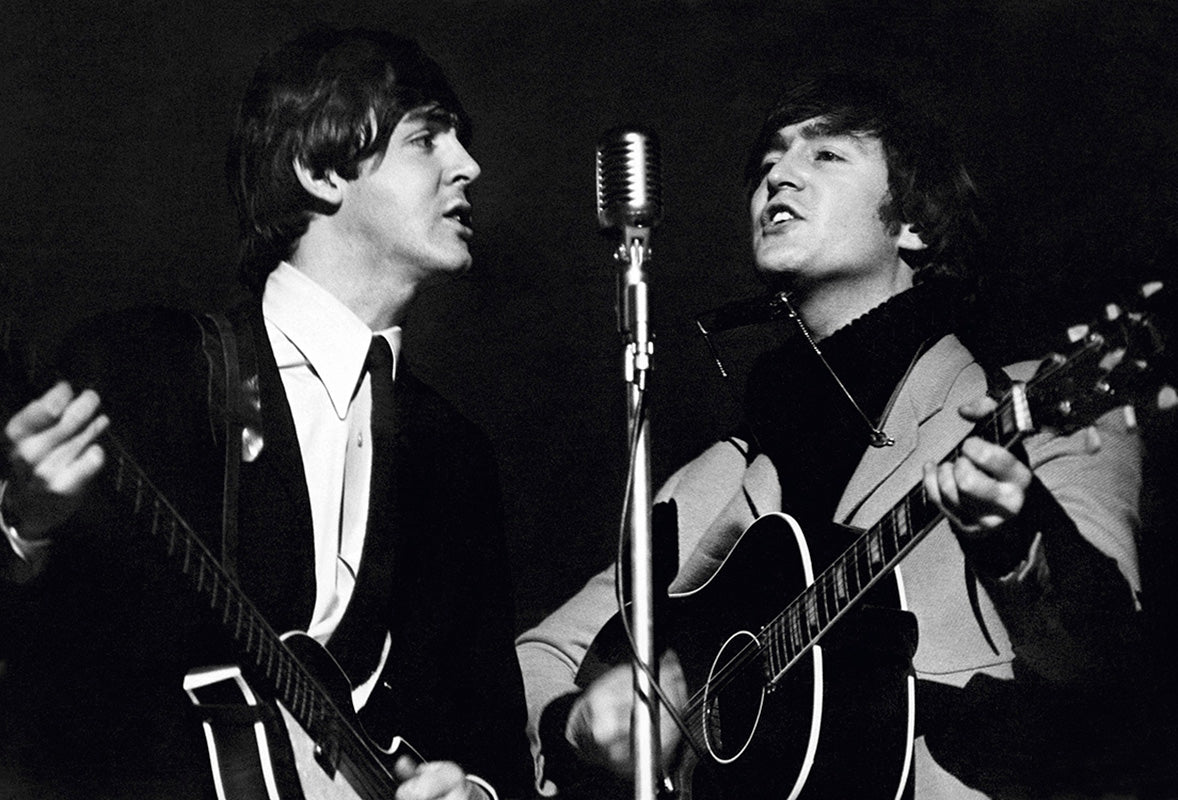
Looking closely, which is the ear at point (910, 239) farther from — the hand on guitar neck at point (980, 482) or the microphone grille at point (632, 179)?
the microphone grille at point (632, 179)

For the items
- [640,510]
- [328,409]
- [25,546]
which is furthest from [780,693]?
[25,546]

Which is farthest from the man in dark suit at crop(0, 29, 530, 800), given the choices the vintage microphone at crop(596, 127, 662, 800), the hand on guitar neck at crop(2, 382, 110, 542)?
the vintage microphone at crop(596, 127, 662, 800)

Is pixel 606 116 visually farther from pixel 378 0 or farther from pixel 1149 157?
pixel 1149 157

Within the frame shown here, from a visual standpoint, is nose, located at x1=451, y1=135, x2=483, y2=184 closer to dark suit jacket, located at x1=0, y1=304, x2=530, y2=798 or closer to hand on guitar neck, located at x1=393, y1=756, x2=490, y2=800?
dark suit jacket, located at x1=0, y1=304, x2=530, y2=798

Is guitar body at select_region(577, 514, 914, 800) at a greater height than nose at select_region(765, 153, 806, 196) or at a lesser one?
lesser

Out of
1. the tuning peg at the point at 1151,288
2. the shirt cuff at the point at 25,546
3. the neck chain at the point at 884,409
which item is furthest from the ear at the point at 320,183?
the tuning peg at the point at 1151,288

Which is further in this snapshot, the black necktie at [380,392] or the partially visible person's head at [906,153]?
the partially visible person's head at [906,153]

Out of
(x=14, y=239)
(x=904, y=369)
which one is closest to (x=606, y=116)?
(x=904, y=369)

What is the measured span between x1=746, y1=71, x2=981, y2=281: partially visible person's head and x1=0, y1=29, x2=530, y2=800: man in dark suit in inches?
22.9

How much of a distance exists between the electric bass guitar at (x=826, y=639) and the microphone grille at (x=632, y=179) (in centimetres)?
50

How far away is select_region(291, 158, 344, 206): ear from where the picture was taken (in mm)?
2285

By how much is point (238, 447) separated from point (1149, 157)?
1.53 meters

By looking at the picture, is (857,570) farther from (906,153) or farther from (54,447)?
(54,447)

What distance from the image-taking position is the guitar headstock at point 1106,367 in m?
1.65
